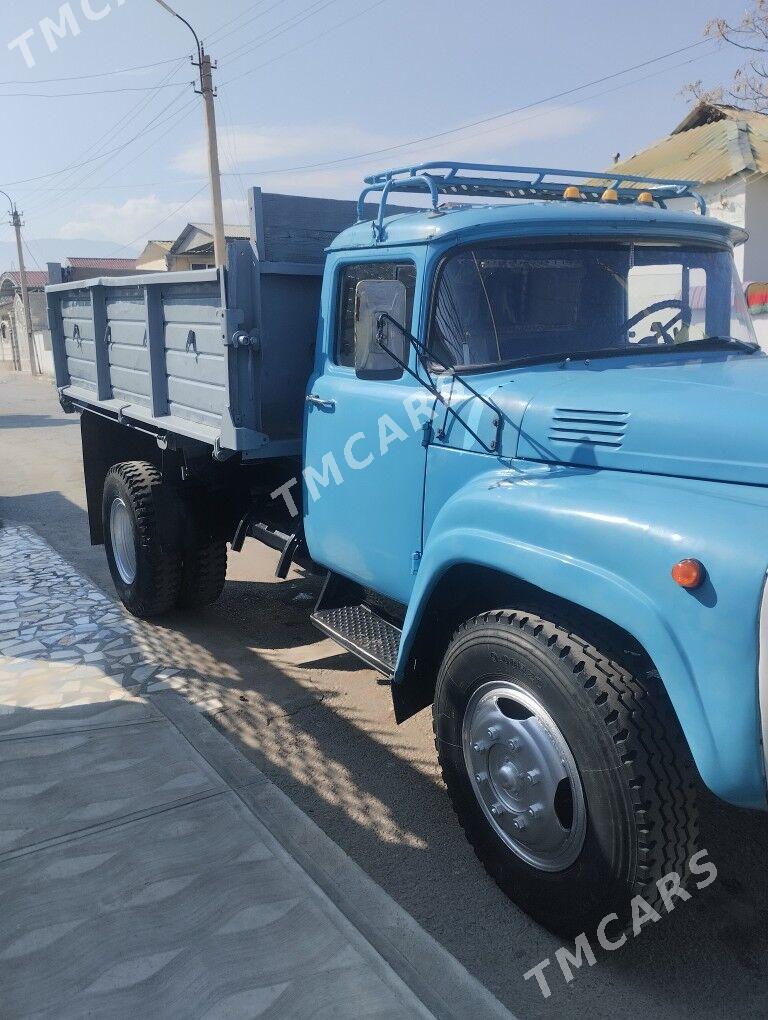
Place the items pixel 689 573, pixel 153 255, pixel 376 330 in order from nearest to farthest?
pixel 689 573
pixel 376 330
pixel 153 255

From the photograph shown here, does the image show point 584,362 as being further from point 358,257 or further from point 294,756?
point 294,756

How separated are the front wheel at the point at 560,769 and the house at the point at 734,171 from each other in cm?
1134

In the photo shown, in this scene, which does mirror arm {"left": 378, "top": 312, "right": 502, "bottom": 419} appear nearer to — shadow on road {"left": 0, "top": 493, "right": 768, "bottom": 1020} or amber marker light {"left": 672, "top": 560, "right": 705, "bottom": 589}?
amber marker light {"left": 672, "top": 560, "right": 705, "bottom": 589}

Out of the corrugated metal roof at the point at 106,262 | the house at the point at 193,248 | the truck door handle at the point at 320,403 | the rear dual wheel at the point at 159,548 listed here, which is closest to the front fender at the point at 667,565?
the truck door handle at the point at 320,403

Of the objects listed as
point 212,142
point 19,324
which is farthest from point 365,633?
point 19,324

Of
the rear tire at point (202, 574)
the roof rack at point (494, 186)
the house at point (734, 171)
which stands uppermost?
the house at point (734, 171)

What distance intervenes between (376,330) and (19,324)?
151 feet

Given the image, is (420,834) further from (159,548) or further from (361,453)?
(159,548)

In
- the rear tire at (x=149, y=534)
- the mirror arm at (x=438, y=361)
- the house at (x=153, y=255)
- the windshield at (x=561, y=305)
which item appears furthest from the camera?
the house at (x=153, y=255)

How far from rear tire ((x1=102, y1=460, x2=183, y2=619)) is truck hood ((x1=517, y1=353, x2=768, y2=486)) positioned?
9.58 feet

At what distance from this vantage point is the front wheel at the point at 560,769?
7.64 ft

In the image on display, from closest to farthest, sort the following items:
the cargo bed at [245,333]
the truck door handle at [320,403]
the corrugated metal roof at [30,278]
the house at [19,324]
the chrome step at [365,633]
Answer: the chrome step at [365,633]
the truck door handle at [320,403]
the cargo bed at [245,333]
the house at [19,324]
the corrugated metal roof at [30,278]

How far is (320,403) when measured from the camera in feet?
12.8

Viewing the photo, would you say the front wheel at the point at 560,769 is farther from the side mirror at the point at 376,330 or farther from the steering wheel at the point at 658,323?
the steering wheel at the point at 658,323
